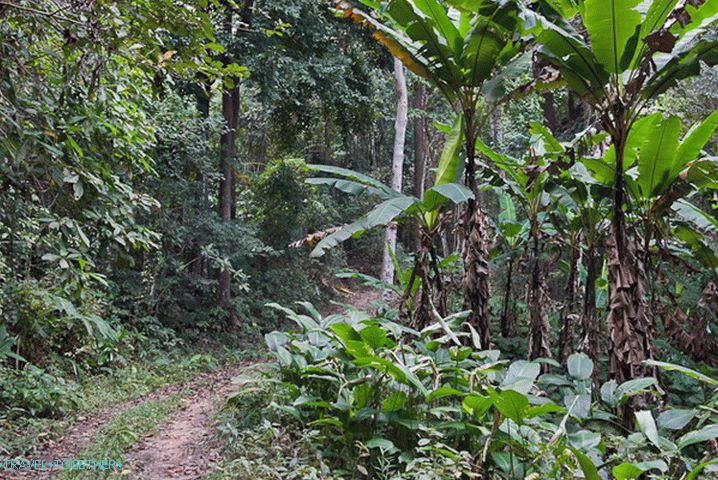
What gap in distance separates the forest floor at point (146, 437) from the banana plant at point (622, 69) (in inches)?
135

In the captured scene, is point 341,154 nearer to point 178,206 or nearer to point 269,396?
point 178,206

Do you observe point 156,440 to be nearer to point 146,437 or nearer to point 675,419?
point 146,437

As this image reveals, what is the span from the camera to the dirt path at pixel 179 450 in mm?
4266

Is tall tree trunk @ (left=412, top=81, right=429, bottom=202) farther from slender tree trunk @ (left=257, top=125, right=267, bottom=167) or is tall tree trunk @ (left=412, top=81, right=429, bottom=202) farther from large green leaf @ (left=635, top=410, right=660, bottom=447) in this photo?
large green leaf @ (left=635, top=410, right=660, bottom=447)

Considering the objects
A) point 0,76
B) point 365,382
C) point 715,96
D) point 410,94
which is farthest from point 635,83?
point 410,94

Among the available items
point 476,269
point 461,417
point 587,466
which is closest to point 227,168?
point 476,269

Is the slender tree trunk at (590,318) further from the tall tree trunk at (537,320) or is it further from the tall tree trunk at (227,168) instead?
the tall tree trunk at (227,168)

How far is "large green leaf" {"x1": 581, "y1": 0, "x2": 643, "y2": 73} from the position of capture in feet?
13.0

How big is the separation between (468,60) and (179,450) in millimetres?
4551

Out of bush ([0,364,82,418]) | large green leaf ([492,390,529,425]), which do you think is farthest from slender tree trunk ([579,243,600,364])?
bush ([0,364,82,418])

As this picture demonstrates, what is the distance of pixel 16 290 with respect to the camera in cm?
640

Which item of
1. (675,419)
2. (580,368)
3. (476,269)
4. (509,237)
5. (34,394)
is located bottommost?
(34,394)

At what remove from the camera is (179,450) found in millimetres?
4840

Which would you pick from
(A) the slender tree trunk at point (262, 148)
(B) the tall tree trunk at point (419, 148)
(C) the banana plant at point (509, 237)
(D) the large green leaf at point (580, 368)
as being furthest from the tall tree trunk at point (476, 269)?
(A) the slender tree trunk at point (262, 148)
